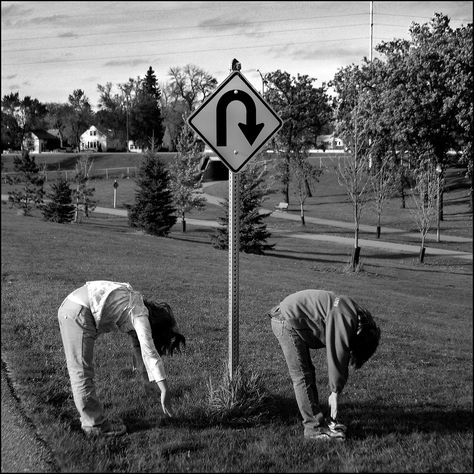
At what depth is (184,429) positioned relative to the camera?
5.05 meters

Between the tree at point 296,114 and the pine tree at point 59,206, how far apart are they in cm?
1629

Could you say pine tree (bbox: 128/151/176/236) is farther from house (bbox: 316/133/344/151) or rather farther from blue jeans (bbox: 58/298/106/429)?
blue jeans (bbox: 58/298/106/429)

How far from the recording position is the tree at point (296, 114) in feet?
157

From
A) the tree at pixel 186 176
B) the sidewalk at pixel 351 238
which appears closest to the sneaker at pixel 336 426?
the sidewalk at pixel 351 238

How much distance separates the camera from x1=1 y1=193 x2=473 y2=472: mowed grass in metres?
4.41

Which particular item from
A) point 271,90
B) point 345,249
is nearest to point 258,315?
point 345,249

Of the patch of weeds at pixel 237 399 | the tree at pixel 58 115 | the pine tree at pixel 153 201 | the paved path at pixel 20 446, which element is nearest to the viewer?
the paved path at pixel 20 446

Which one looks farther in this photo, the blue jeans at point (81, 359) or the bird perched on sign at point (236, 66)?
the bird perched on sign at point (236, 66)

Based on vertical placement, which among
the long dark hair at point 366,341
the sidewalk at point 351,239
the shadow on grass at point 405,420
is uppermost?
the long dark hair at point 366,341

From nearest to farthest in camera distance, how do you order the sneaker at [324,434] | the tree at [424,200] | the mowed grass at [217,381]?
the mowed grass at [217,381], the sneaker at [324,434], the tree at [424,200]

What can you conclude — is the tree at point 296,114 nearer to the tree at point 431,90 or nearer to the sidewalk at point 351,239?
the sidewalk at point 351,239

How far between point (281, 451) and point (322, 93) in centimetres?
4834

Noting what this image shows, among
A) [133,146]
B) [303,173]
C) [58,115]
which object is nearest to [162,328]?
[303,173]

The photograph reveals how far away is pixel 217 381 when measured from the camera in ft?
20.7
